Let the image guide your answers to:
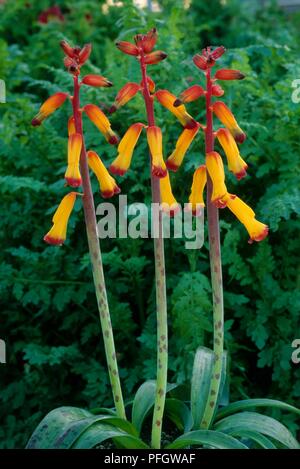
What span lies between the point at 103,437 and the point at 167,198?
2.65ft

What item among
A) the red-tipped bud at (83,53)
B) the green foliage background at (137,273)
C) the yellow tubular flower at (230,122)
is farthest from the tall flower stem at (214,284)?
the green foliage background at (137,273)

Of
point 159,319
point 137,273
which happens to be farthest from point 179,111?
point 137,273

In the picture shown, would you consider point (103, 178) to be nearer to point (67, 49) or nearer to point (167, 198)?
point (167, 198)

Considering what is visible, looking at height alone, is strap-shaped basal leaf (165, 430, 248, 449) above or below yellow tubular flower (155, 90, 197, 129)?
below

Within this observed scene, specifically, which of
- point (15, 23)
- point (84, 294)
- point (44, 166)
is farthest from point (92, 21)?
point (84, 294)

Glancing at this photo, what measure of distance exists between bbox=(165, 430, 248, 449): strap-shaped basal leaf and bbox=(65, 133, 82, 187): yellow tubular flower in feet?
3.10

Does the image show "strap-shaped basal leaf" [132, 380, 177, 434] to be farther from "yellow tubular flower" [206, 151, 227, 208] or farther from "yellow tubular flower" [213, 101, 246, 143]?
"yellow tubular flower" [213, 101, 246, 143]

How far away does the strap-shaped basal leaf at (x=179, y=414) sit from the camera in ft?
10.2

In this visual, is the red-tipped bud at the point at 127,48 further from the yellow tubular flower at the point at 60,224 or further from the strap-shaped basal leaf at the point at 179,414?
the strap-shaped basal leaf at the point at 179,414

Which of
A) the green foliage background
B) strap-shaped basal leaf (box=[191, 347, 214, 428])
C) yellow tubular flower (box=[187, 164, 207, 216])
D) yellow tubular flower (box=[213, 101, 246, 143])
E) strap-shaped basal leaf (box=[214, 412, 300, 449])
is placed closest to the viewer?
yellow tubular flower (box=[213, 101, 246, 143])

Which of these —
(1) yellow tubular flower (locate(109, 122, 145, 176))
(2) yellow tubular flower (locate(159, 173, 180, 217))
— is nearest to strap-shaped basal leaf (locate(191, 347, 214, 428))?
(2) yellow tubular flower (locate(159, 173, 180, 217))

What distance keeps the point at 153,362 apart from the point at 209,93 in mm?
1434

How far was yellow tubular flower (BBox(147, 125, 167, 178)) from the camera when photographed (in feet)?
8.55
